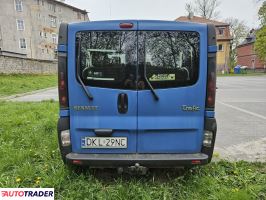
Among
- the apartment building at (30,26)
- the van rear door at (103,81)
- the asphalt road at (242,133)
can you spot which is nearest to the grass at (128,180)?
the asphalt road at (242,133)

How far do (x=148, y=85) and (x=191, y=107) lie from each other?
0.60 meters

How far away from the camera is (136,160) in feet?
9.49

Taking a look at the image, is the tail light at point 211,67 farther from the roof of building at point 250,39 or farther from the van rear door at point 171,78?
the roof of building at point 250,39

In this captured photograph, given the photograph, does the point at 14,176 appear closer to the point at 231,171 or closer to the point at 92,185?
the point at 92,185

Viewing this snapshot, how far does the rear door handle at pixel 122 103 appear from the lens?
289cm

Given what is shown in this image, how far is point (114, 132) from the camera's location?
296 cm

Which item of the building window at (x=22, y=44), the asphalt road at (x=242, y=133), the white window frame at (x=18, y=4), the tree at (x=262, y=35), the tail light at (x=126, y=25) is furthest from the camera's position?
the tree at (x=262, y=35)

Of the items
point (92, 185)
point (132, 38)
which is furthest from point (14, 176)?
point (132, 38)

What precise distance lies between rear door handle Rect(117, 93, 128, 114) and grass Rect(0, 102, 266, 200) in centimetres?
101

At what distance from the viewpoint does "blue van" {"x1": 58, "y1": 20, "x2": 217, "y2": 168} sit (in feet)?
9.32

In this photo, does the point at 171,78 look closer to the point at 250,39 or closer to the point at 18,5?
the point at 18,5

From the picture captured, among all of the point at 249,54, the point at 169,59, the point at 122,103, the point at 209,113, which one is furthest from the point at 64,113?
the point at 249,54

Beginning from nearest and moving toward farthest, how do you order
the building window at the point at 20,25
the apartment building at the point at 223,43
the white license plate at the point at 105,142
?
the white license plate at the point at 105,142 < the building window at the point at 20,25 < the apartment building at the point at 223,43

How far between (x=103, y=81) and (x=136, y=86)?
41 cm
